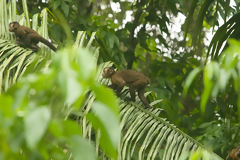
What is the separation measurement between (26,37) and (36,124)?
3024mm

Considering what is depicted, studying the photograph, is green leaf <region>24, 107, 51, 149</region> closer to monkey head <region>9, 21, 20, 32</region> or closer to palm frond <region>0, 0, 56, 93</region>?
palm frond <region>0, 0, 56, 93</region>

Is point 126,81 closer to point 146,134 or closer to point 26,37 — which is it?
point 146,134

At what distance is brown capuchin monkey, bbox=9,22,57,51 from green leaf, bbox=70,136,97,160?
294 cm

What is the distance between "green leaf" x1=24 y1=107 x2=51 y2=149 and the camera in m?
1.05

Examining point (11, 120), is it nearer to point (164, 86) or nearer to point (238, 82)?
point (238, 82)

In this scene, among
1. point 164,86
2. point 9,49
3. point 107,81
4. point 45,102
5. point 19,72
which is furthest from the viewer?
point 164,86

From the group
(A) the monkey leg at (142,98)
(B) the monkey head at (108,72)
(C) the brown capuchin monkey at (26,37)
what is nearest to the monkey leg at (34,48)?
(C) the brown capuchin monkey at (26,37)

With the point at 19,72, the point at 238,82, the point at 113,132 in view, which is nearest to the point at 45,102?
the point at 113,132

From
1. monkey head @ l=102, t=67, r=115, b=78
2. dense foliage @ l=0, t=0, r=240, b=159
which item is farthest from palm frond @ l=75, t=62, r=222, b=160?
monkey head @ l=102, t=67, r=115, b=78

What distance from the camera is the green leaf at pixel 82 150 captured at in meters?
1.12

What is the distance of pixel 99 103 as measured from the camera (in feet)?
3.77

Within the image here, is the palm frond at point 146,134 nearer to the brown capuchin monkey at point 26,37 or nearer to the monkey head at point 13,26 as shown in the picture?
the brown capuchin monkey at point 26,37

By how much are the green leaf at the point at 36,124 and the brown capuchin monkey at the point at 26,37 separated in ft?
9.62

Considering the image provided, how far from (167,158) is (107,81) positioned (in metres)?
1.22
